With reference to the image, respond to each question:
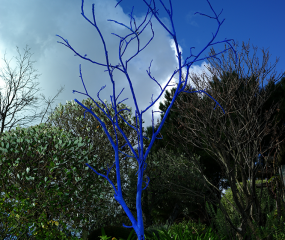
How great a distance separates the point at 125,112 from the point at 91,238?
3710 millimetres

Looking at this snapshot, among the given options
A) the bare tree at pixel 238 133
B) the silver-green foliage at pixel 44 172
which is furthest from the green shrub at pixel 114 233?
the bare tree at pixel 238 133

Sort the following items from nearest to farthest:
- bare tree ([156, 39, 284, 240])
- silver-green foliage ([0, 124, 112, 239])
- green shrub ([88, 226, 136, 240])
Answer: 1. silver-green foliage ([0, 124, 112, 239])
2. bare tree ([156, 39, 284, 240])
3. green shrub ([88, 226, 136, 240])

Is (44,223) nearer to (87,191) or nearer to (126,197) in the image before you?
(87,191)

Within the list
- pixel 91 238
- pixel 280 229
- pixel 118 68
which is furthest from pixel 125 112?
pixel 118 68

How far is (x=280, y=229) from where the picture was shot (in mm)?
4992

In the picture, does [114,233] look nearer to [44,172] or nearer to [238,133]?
[44,172]

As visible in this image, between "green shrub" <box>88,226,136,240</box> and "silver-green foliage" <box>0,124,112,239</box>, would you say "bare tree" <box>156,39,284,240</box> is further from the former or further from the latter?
"silver-green foliage" <box>0,124,112,239</box>

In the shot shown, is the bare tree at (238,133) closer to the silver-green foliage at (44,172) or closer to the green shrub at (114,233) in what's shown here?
the green shrub at (114,233)

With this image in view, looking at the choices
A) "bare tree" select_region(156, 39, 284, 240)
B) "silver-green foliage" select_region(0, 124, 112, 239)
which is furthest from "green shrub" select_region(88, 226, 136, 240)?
"bare tree" select_region(156, 39, 284, 240)

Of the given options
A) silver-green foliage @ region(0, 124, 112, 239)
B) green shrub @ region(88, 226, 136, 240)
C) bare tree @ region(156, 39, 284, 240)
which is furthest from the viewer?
green shrub @ region(88, 226, 136, 240)

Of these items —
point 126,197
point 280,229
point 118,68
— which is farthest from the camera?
point 126,197

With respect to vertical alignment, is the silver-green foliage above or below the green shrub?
above

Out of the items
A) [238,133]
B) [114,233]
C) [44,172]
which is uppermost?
[238,133]

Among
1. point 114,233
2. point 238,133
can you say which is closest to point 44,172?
point 114,233
